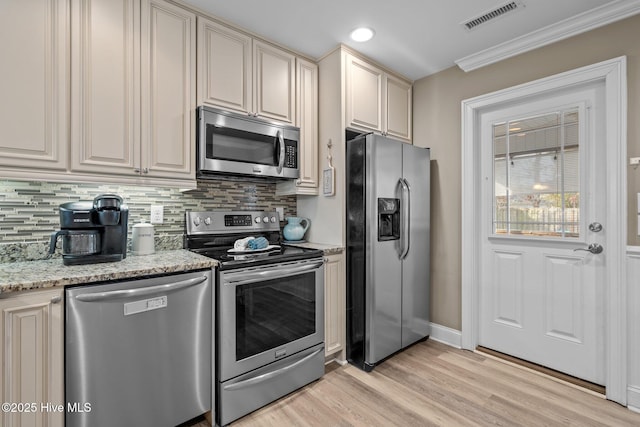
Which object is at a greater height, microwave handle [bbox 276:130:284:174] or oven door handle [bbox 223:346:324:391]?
microwave handle [bbox 276:130:284:174]

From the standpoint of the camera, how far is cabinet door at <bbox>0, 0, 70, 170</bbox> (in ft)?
4.63

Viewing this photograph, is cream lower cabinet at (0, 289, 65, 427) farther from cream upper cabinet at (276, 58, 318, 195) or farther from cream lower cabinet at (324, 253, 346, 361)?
cream upper cabinet at (276, 58, 318, 195)

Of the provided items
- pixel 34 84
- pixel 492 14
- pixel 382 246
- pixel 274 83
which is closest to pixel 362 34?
pixel 274 83

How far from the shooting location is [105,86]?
1.66 m

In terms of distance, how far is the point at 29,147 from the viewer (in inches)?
57.5

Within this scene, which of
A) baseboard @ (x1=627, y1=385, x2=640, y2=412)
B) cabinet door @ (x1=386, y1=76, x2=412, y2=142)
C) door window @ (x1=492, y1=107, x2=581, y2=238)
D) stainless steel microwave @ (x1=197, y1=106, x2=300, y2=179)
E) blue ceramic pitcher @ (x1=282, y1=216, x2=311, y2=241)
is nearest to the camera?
baseboard @ (x1=627, y1=385, x2=640, y2=412)

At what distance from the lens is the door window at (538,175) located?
221 cm

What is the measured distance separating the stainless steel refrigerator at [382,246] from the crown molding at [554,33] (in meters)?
0.84

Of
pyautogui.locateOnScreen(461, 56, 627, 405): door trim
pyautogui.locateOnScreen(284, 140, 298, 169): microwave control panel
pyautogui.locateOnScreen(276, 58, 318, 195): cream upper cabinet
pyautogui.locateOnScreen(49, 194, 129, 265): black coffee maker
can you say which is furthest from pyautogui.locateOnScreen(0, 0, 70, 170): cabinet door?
pyautogui.locateOnScreen(461, 56, 627, 405): door trim

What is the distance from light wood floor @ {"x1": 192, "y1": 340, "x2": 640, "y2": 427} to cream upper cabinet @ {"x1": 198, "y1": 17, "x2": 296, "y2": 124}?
195 centimetres

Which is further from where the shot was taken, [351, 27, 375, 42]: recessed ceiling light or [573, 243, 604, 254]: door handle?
[351, 27, 375, 42]: recessed ceiling light

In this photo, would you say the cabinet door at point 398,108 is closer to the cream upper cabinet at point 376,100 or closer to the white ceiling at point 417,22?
the cream upper cabinet at point 376,100

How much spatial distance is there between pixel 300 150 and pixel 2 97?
5.47ft

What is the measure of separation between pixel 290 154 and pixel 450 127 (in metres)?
1.49
